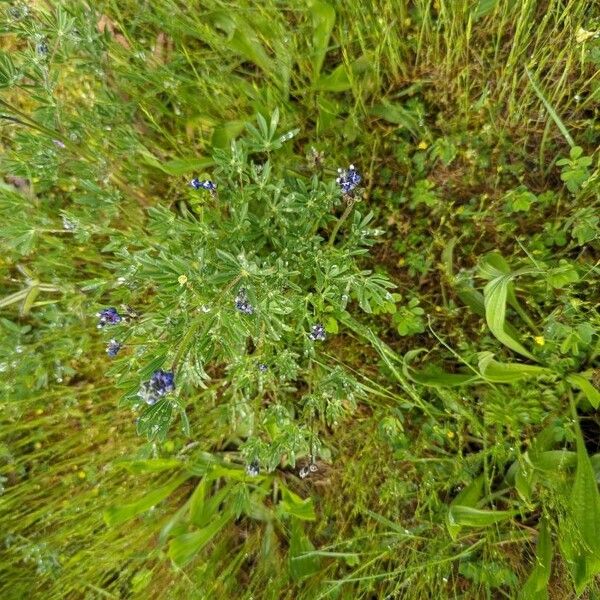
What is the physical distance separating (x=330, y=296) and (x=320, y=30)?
86 cm

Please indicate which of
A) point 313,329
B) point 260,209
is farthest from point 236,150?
point 313,329

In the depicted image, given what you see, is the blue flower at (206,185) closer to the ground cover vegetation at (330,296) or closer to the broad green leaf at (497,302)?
the ground cover vegetation at (330,296)

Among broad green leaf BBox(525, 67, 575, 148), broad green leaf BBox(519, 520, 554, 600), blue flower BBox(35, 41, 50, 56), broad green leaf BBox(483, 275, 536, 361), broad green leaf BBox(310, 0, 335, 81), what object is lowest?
broad green leaf BBox(519, 520, 554, 600)

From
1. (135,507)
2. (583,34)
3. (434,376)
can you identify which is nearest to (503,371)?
(434,376)

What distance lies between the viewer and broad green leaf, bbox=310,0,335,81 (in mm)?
1665

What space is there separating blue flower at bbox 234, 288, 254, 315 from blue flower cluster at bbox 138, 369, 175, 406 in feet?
0.67

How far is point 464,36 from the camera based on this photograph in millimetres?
1713

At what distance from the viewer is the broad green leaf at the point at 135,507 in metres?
1.68

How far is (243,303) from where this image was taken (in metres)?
1.20

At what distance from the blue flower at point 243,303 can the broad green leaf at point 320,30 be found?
89cm

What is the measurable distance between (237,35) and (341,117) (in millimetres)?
419

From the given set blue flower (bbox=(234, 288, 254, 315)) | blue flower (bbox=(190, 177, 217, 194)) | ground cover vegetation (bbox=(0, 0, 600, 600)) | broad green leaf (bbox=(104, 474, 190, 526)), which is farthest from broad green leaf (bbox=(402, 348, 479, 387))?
broad green leaf (bbox=(104, 474, 190, 526))

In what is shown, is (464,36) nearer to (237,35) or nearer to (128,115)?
(237,35)

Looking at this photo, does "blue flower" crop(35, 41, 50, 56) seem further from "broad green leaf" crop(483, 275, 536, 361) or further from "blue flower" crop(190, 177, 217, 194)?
"broad green leaf" crop(483, 275, 536, 361)
